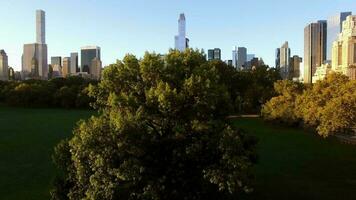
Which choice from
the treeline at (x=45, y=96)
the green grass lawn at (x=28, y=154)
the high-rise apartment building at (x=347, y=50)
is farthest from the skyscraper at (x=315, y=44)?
the green grass lawn at (x=28, y=154)

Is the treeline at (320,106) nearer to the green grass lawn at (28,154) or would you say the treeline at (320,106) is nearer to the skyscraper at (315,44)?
the green grass lawn at (28,154)

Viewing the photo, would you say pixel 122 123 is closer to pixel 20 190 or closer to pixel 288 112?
pixel 20 190

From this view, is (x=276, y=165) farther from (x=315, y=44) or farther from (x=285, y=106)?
(x=315, y=44)

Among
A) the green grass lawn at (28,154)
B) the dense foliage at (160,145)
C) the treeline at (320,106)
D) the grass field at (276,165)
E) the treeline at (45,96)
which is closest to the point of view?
the dense foliage at (160,145)

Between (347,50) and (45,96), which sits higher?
(347,50)

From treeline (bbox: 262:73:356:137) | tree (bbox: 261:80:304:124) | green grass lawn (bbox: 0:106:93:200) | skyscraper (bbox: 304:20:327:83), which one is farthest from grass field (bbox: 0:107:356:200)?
skyscraper (bbox: 304:20:327:83)

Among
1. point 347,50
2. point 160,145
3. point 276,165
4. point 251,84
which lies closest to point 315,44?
point 347,50
